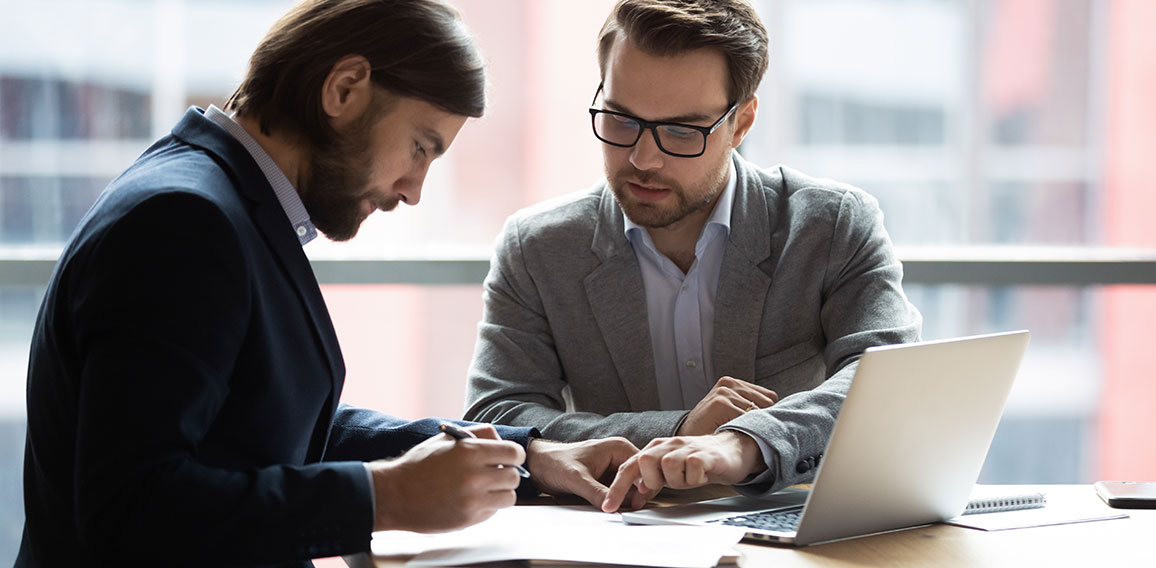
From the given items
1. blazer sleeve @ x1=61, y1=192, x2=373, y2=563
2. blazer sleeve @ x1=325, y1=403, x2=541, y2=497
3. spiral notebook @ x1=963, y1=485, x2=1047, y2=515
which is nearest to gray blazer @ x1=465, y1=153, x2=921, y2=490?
blazer sleeve @ x1=325, y1=403, x2=541, y2=497

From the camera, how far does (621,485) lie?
157 centimetres

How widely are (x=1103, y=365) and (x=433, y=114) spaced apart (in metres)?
2.82

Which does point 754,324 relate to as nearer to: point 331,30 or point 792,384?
point 792,384

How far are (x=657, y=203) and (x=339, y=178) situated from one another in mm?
738

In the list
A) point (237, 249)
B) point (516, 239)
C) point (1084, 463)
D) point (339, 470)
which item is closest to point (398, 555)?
point (339, 470)

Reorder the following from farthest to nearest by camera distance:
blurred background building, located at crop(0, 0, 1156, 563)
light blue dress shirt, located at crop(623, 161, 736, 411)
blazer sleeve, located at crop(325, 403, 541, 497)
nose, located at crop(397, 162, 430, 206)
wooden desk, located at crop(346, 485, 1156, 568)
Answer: blurred background building, located at crop(0, 0, 1156, 563)
light blue dress shirt, located at crop(623, 161, 736, 411)
blazer sleeve, located at crop(325, 403, 541, 497)
nose, located at crop(397, 162, 430, 206)
wooden desk, located at crop(346, 485, 1156, 568)

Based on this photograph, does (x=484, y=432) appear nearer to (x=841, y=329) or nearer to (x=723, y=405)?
(x=723, y=405)

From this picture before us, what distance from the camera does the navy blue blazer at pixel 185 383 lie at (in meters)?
1.14

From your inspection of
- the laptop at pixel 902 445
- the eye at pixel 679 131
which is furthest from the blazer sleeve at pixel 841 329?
the eye at pixel 679 131

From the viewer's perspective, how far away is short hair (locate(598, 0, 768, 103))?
79.7 inches

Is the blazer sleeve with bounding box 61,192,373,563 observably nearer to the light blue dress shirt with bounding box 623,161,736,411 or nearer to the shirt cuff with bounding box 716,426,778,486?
the shirt cuff with bounding box 716,426,778,486

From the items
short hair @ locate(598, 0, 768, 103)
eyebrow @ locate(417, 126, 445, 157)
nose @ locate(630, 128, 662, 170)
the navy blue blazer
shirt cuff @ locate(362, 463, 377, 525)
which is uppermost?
short hair @ locate(598, 0, 768, 103)

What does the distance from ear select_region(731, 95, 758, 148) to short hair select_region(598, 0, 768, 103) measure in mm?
31

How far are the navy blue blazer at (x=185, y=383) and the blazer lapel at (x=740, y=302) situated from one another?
0.88 m
